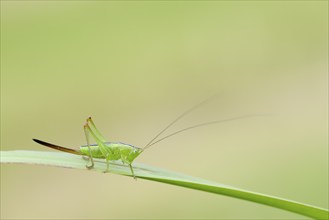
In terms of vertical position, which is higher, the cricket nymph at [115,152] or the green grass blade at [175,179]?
the cricket nymph at [115,152]

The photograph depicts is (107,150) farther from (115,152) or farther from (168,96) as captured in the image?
(168,96)

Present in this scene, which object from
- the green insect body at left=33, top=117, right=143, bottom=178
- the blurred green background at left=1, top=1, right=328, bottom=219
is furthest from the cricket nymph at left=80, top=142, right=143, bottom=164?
the blurred green background at left=1, top=1, right=328, bottom=219

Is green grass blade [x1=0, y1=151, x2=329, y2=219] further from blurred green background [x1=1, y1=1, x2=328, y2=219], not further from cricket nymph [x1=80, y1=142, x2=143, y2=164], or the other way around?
blurred green background [x1=1, y1=1, x2=328, y2=219]

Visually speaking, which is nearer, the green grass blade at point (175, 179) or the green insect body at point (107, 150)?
the green grass blade at point (175, 179)

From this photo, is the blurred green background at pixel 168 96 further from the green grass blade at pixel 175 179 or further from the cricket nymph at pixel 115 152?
the green grass blade at pixel 175 179

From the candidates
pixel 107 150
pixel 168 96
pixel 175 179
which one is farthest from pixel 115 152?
pixel 168 96

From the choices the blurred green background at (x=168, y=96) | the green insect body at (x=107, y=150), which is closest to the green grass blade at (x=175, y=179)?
the green insect body at (x=107, y=150)

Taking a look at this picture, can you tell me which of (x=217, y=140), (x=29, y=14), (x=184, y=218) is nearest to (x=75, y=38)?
(x=29, y=14)
